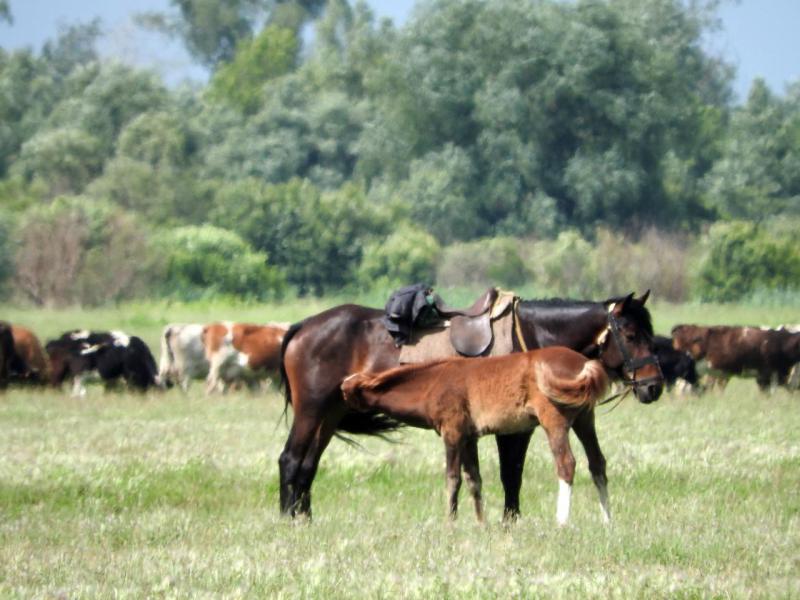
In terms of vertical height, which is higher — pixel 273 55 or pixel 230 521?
pixel 273 55

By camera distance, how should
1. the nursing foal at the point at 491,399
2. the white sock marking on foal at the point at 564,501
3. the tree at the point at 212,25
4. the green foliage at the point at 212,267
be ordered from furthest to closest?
1. the tree at the point at 212,25
2. the green foliage at the point at 212,267
3. the nursing foal at the point at 491,399
4. the white sock marking on foal at the point at 564,501

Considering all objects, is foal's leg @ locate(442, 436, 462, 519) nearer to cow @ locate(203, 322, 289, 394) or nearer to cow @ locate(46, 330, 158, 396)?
cow @ locate(46, 330, 158, 396)

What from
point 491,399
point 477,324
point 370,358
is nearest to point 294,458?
point 370,358

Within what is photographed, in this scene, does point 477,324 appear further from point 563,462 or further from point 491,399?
point 563,462

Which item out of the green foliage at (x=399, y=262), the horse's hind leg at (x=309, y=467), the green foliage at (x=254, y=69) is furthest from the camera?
the green foliage at (x=254, y=69)

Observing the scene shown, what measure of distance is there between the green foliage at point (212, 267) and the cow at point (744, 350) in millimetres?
34408

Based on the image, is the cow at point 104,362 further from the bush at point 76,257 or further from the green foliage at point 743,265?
the green foliage at point 743,265

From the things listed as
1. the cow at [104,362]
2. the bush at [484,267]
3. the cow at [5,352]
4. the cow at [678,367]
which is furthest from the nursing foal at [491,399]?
the bush at [484,267]

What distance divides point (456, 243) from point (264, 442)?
183 ft

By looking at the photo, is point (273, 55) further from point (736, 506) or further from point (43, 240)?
point (736, 506)

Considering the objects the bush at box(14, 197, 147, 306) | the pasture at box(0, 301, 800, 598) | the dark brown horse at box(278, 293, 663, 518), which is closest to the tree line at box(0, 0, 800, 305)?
the bush at box(14, 197, 147, 306)

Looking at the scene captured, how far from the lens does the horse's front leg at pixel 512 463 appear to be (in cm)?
1256

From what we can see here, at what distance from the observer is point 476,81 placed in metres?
82.8

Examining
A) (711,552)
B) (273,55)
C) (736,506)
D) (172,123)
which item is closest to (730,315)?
(736,506)
